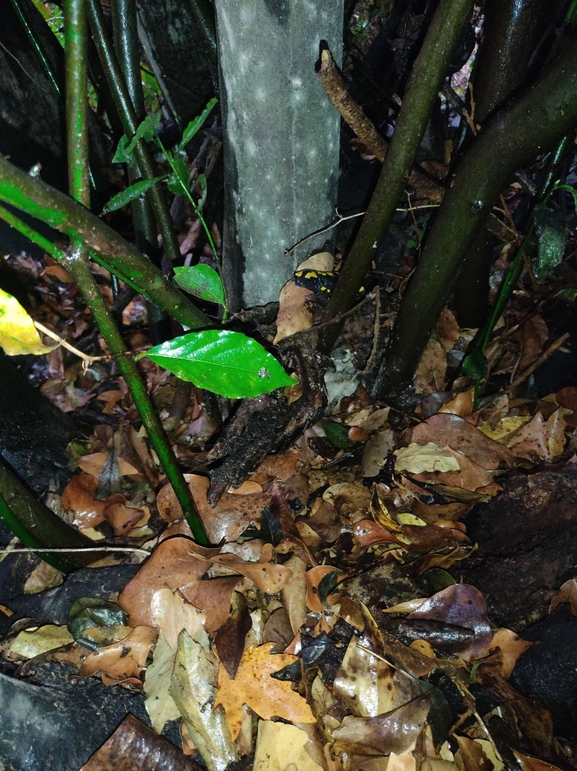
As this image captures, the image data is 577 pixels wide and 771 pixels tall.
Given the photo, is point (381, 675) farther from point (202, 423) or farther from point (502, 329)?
point (502, 329)

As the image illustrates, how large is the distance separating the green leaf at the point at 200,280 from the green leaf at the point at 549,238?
0.94 m

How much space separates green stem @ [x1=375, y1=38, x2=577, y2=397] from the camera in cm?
123

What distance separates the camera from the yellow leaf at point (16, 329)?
0.76 m

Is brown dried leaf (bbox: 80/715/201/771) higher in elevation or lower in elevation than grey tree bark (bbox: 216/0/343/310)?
lower

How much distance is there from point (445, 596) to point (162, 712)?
84 cm

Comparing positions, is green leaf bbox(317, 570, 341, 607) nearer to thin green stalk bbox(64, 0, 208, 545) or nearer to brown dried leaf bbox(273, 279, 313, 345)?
brown dried leaf bbox(273, 279, 313, 345)

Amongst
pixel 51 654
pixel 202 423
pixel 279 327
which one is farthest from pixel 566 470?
pixel 51 654

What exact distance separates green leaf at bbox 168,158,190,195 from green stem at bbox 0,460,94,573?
3.28 ft

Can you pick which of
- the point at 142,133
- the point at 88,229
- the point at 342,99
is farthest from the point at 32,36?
the point at 88,229

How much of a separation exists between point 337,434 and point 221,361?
1019 millimetres

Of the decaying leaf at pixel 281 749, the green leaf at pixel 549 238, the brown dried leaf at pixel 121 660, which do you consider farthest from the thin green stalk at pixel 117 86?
the decaying leaf at pixel 281 749

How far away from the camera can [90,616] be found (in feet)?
5.01

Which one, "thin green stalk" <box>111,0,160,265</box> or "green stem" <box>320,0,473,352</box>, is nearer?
"green stem" <box>320,0,473,352</box>

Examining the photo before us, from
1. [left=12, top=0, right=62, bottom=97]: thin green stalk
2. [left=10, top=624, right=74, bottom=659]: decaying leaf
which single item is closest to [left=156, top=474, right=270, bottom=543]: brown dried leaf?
[left=10, top=624, right=74, bottom=659]: decaying leaf
